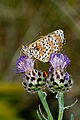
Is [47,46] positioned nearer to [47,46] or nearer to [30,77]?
[47,46]

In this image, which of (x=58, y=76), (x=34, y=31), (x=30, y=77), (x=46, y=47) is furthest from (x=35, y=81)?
(x=34, y=31)

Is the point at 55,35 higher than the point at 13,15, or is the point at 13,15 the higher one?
the point at 13,15

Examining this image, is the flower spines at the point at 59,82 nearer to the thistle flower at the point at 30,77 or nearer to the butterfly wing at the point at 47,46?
the thistle flower at the point at 30,77

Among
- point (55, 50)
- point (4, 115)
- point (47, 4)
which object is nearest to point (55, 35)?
point (55, 50)

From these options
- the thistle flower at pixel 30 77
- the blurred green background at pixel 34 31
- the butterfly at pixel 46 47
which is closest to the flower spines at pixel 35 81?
the thistle flower at pixel 30 77

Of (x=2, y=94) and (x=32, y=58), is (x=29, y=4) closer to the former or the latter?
(x=2, y=94)

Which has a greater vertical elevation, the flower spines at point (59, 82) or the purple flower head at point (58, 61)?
the purple flower head at point (58, 61)

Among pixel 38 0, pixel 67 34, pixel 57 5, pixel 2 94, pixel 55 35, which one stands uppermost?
pixel 38 0
